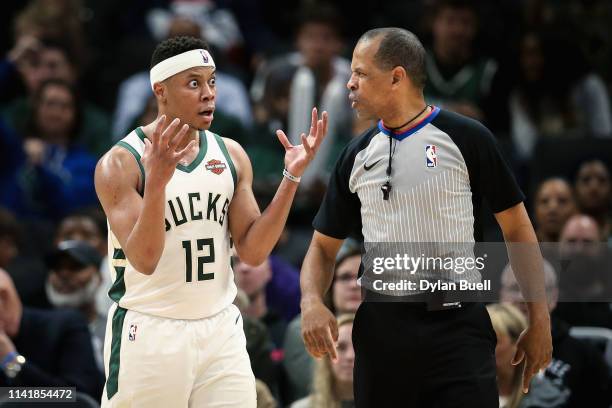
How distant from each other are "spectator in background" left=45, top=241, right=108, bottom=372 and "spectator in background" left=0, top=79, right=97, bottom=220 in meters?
1.72

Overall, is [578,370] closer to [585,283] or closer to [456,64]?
[585,283]

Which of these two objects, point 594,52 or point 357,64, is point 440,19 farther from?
point 357,64

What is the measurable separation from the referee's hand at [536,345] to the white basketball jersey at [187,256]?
4.37ft

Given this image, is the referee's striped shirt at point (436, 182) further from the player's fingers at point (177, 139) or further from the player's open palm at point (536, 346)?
the player's fingers at point (177, 139)

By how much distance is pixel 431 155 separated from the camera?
5219 millimetres

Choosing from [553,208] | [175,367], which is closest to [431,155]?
[175,367]

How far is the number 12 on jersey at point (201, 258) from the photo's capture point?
520cm

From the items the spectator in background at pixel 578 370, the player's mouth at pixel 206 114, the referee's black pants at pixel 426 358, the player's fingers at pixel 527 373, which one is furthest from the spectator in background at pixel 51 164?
the player's fingers at pixel 527 373

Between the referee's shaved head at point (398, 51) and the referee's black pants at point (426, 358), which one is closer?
the referee's black pants at point (426, 358)

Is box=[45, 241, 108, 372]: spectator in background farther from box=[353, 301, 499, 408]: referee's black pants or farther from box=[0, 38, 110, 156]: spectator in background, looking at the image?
box=[353, 301, 499, 408]: referee's black pants

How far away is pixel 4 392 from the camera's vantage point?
253 inches

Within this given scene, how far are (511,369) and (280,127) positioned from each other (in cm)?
420

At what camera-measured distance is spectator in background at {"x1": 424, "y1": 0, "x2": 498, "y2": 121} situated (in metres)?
10.8

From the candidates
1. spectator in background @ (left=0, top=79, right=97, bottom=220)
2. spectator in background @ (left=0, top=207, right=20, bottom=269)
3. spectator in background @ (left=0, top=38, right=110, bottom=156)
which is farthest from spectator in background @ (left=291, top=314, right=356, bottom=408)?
spectator in background @ (left=0, top=38, right=110, bottom=156)
